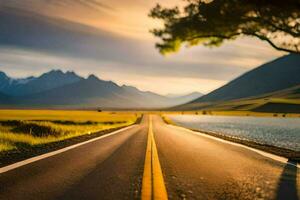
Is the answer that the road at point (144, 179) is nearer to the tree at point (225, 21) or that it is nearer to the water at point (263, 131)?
the tree at point (225, 21)

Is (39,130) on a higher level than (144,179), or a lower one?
lower

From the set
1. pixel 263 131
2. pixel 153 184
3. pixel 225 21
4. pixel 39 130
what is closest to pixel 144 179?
pixel 153 184

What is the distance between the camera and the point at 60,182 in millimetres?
6887

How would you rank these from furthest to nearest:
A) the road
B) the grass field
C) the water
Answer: the water < the grass field < the road

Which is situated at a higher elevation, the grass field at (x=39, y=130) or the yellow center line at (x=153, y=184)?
the yellow center line at (x=153, y=184)

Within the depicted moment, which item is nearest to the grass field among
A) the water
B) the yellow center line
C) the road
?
the road

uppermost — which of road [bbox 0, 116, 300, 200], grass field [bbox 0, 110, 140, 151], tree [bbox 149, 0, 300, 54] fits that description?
tree [bbox 149, 0, 300, 54]

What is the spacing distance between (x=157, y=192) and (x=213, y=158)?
18.6 feet

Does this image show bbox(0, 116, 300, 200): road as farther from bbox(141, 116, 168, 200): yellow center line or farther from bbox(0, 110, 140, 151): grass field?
bbox(0, 110, 140, 151): grass field

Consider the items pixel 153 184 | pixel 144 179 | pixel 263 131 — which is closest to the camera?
pixel 153 184

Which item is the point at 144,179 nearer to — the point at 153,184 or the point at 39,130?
the point at 153,184

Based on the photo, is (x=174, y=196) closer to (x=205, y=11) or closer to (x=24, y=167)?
(x=24, y=167)

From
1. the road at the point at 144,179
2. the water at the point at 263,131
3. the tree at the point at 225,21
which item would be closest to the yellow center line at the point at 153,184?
the road at the point at 144,179

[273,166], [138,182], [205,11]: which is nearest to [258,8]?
[205,11]
